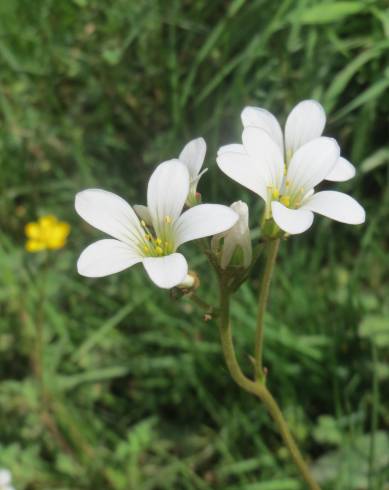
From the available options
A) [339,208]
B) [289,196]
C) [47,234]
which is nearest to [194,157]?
[289,196]

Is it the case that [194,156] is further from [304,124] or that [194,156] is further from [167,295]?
[167,295]

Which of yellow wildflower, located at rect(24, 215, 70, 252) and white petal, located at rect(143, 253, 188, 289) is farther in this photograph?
yellow wildflower, located at rect(24, 215, 70, 252)

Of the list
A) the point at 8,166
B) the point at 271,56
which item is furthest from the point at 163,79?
the point at 8,166

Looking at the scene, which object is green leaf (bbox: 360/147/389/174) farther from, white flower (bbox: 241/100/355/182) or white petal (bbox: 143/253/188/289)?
white petal (bbox: 143/253/188/289)

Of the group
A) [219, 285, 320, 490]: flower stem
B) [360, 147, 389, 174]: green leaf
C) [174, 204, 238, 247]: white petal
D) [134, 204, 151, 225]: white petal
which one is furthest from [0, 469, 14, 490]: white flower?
[360, 147, 389, 174]: green leaf

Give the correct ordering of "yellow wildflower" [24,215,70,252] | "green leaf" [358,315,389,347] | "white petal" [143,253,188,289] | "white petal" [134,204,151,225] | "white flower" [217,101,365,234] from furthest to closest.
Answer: "yellow wildflower" [24,215,70,252]
"green leaf" [358,315,389,347]
"white petal" [134,204,151,225]
"white flower" [217,101,365,234]
"white petal" [143,253,188,289]

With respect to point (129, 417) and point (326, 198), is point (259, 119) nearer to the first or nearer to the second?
point (326, 198)
